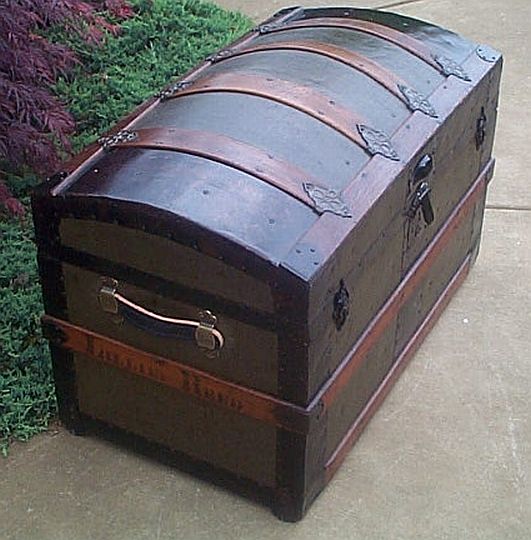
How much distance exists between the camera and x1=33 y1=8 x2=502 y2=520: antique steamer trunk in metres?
2.29

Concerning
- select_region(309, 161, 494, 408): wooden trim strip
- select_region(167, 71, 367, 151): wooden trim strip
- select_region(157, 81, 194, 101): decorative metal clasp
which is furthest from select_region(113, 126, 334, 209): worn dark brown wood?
select_region(309, 161, 494, 408): wooden trim strip

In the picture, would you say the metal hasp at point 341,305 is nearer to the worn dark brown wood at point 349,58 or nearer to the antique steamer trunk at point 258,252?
the antique steamer trunk at point 258,252

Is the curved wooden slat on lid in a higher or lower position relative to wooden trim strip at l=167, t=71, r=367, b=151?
lower

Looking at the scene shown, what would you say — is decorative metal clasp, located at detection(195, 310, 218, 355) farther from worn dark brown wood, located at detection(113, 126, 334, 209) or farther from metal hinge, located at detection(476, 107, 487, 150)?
metal hinge, located at detection(476, 107, 487, 150)

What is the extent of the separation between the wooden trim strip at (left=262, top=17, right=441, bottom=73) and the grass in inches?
43.0

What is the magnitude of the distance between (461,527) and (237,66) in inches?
50.9

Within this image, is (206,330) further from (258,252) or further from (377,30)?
(377,30)

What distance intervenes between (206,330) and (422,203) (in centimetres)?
72

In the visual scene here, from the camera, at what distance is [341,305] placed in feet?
7.80

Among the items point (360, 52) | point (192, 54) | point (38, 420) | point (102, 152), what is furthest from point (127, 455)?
point (192, 54)

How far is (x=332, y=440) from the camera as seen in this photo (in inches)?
103

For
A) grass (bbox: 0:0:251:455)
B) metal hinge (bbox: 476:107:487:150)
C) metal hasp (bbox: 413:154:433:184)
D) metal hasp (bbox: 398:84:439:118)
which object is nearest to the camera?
metal hasp (bbox: 413:154:433:184)

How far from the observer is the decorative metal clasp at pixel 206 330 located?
235 centimetres

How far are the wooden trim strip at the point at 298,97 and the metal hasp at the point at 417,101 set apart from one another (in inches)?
7.3
